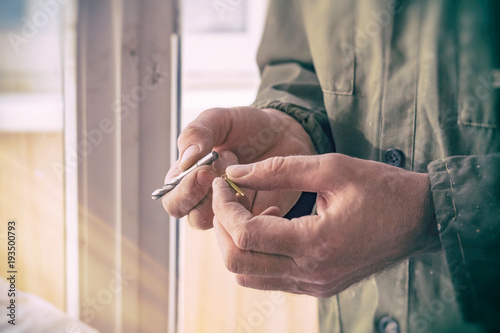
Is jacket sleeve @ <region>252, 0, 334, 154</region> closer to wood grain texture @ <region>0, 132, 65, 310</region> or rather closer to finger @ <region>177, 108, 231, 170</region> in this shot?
finger @ <region>177, 108, 231, 170</region>

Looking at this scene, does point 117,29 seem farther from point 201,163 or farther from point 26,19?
point 201,163

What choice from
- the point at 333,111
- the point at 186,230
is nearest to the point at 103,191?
the point at 186,230

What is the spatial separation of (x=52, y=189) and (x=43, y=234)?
0.34ft

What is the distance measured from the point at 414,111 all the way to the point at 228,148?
0.31 m

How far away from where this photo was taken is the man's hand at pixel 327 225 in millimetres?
464

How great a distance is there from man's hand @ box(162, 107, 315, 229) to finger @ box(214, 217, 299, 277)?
0.40 feet

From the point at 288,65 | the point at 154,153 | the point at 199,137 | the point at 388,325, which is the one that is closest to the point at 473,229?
the point at 388,325

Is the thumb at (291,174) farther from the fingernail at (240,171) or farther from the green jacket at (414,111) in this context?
the green jacket at (414,111)

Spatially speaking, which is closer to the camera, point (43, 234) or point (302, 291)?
point (302, 291)

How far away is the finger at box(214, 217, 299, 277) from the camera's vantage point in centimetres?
47

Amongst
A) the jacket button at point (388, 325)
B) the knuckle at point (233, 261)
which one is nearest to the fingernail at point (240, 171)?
the knuckle at point (233, 261)

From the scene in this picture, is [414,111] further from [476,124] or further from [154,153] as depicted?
[154,153]

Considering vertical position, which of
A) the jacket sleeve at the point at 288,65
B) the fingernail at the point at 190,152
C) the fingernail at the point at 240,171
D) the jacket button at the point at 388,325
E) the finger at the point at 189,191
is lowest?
the jacket button at the point at 388,325

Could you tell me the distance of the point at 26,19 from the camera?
2.69ft
